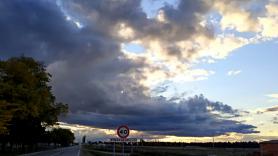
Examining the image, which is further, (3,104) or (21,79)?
(21,79)

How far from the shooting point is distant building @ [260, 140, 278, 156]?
1359 inches

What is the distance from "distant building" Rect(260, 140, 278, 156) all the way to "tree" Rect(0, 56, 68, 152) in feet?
83.8

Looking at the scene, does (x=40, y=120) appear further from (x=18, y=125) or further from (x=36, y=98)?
(x=36, y=98)

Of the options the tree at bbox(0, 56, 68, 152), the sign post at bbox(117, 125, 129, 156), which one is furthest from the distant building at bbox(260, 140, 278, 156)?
the tree at bbox(0, 56, 68, 152)

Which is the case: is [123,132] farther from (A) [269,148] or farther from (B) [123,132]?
(A) [269,148]

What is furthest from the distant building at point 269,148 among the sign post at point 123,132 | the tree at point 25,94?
the tree at point 25,94

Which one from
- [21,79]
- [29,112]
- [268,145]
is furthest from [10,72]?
[268,145]

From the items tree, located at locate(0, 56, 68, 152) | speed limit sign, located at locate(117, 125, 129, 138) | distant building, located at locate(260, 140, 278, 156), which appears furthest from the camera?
tree, located at locate(0, 56, 68, 152)

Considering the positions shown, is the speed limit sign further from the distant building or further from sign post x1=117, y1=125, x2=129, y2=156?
the distant building

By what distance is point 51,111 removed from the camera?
231ft

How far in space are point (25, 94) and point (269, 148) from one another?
32084 mm

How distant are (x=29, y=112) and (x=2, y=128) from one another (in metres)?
10.1

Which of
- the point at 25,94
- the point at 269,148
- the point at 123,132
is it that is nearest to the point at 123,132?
the point at 123,132

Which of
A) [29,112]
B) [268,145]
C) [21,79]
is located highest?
[21,79]
